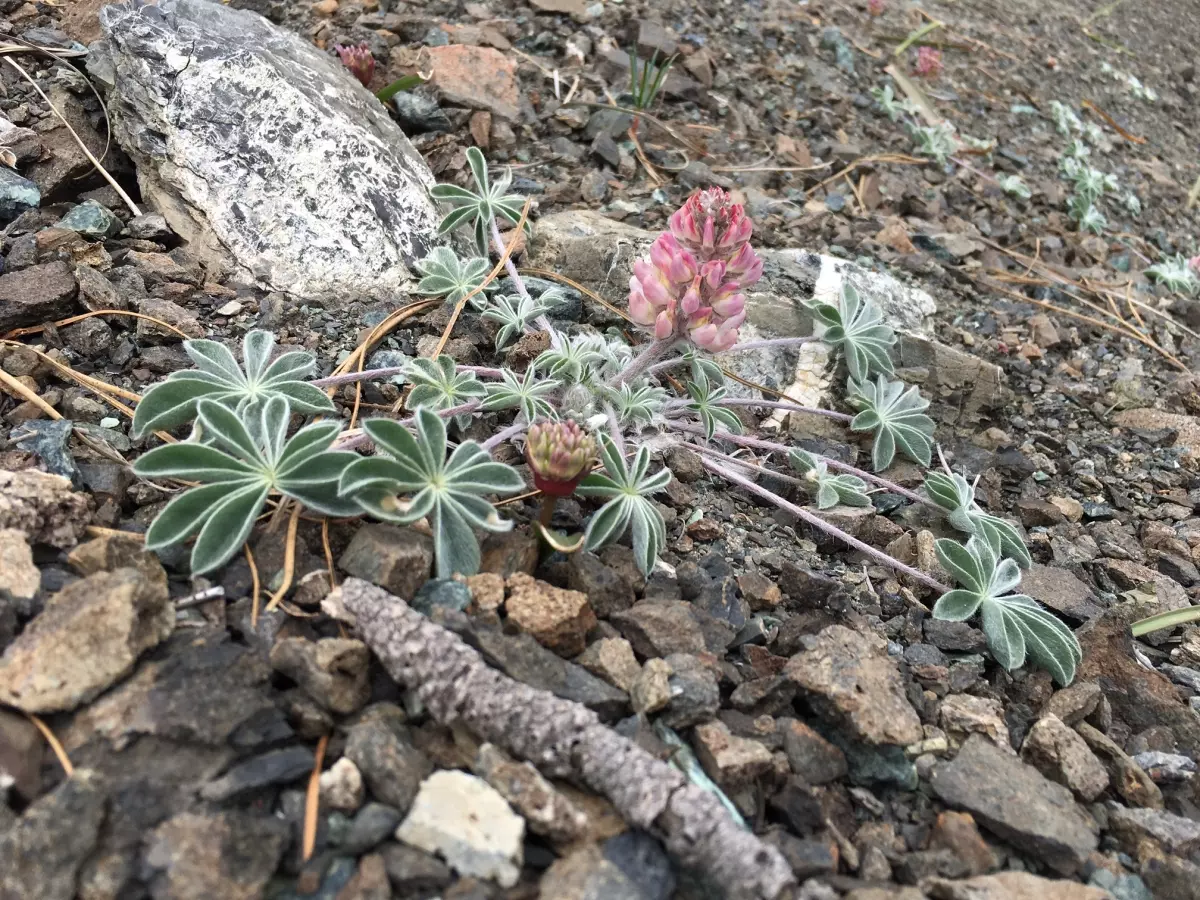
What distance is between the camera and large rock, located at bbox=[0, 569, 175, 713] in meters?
1.53

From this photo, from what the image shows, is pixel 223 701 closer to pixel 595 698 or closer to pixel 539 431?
pixel 595 698

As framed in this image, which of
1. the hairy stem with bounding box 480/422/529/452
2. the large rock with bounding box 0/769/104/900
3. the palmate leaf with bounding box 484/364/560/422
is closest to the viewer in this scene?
the large rock with bounding box 0/769/104/900

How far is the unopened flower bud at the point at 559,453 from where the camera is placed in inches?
81.2

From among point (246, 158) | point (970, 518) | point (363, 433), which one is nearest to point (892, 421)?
point (970, 518)

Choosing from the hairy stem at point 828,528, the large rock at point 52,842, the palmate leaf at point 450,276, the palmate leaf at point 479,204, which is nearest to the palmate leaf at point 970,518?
the hairy stem at point 828,528

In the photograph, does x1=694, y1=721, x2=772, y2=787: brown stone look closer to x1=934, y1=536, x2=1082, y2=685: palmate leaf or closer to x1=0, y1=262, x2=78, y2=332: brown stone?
x1=934, y1=536, x2=1082, y2=685: palmate leaf

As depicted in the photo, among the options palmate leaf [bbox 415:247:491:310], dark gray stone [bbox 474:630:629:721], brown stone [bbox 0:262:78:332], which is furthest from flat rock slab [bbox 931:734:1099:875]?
brown stone [bbox 0:262:78:332]

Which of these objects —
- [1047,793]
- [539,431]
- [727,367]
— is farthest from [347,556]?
[727,367]

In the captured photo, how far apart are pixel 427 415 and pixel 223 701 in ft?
2.42

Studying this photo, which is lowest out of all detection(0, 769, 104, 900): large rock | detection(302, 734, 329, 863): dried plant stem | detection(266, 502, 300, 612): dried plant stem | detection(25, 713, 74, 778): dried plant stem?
detection(266, 502, 300, 612): dried plant stem

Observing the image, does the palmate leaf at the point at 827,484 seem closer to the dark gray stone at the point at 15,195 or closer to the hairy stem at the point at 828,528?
the hairy stem at the point at 828,528

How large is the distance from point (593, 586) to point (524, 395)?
666mm

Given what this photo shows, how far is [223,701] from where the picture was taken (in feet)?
5.19

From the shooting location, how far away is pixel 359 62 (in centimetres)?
376
